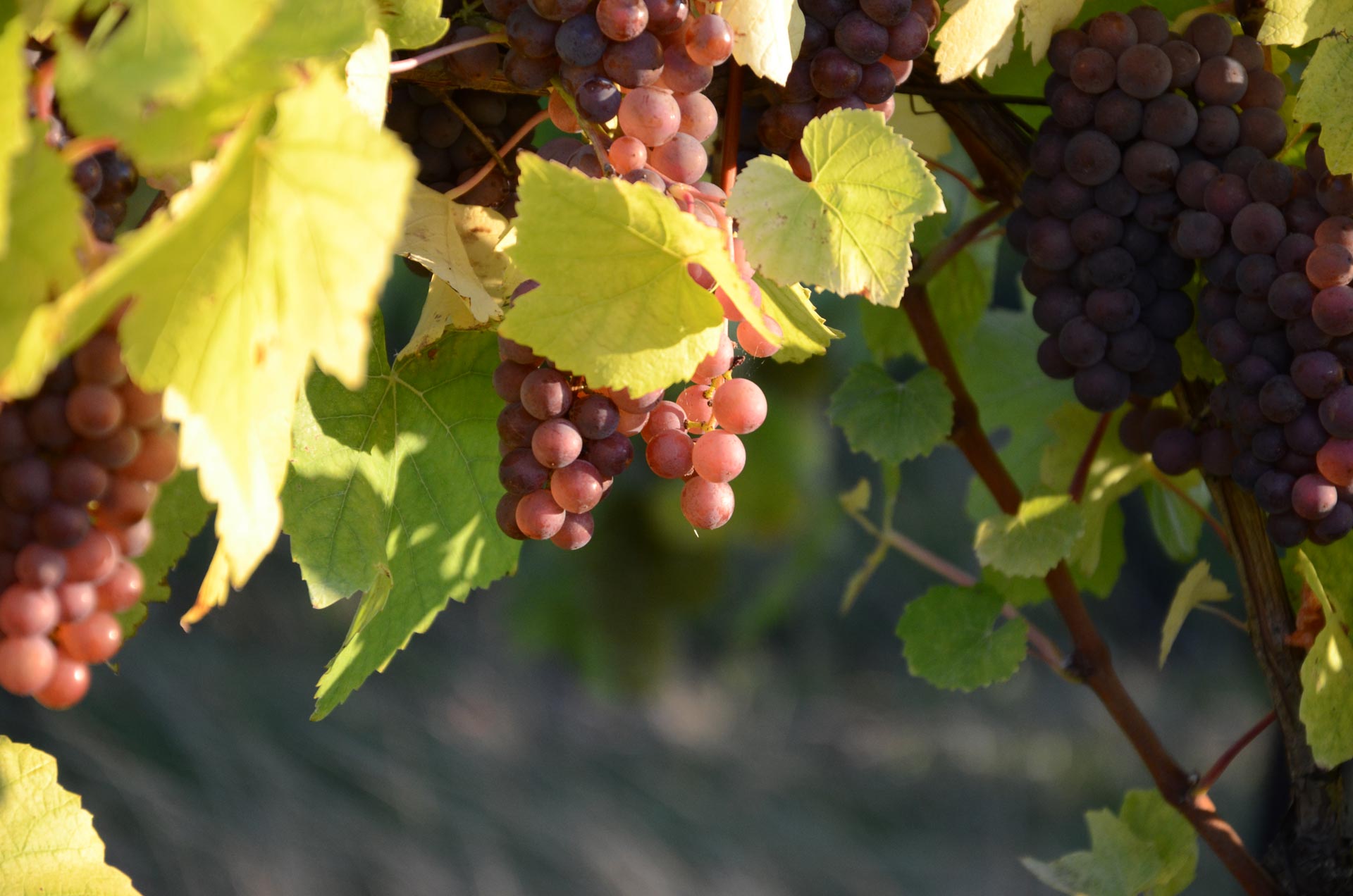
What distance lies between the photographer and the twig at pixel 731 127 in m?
0.45

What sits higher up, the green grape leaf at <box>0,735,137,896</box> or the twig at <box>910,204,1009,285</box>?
the twig at <box>910,204,1009,285</box>

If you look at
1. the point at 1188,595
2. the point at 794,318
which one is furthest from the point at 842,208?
the point at 1188,595

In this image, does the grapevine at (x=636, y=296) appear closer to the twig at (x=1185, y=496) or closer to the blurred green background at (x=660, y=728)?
the twig at (x=1185, y=496)

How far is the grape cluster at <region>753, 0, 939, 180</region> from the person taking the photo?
45cm

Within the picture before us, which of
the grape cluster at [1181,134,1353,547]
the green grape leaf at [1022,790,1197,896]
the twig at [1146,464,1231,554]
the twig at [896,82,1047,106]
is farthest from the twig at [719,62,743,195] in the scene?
the green grape leaf at [1022,790,1197,896]

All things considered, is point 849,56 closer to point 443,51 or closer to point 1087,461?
point 443,51

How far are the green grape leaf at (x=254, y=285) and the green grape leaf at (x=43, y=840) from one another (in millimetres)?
220

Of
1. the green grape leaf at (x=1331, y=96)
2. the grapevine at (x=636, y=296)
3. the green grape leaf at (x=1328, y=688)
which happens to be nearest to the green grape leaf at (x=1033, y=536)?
the grapevine at (x=636, y=296)

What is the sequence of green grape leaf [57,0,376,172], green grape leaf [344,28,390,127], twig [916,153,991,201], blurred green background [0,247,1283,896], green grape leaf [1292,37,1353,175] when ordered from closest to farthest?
green grape leaf [57,0,376,172] < green grape leaf [344,28,390,127] < green grape leaf [1292,37,1353,175] < twig [916,153,991,201] < blurred green background [0,247,1283,896]

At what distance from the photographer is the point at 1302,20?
0.49m

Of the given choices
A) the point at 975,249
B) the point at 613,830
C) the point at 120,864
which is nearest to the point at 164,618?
the point at 120,864

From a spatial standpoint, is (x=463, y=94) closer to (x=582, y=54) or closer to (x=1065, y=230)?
(x=582, y=54)

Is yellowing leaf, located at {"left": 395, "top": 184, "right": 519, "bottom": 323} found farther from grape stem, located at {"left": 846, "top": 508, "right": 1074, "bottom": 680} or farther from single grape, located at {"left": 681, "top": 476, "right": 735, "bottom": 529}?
grape stem, located at {"left": 846, "top": 508, "right": 1074, "bottom": 680}

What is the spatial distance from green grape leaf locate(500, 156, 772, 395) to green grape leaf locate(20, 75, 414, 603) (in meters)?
0.08
